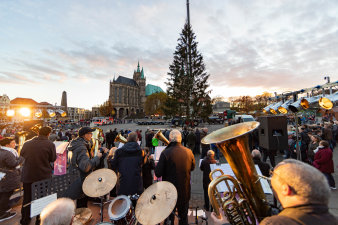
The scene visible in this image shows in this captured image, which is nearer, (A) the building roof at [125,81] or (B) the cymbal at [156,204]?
(B) the cymbal at [156,204]

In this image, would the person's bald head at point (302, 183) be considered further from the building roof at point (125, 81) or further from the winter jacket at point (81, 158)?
the building roof at point (125, 81)

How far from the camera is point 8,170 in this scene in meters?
3.66

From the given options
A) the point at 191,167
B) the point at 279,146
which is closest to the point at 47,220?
the point at 191,167

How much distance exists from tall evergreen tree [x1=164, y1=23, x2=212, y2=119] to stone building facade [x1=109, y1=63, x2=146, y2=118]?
68034 millimetres

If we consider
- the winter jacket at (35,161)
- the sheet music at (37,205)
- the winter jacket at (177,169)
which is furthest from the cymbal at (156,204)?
the winter jacket at (35,161)

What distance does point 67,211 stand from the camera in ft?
4.15

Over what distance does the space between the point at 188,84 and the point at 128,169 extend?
2021cm

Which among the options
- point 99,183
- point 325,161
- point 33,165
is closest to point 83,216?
point 99,183

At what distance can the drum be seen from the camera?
7.91 ft

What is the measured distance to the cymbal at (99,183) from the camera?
104 inches

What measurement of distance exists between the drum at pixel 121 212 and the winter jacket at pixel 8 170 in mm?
2732

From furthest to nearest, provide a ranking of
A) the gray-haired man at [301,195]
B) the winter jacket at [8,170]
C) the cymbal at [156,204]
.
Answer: the winter jacket at [8,170] < the cymbal at [156,204] < the gray-haired man at [301,195]

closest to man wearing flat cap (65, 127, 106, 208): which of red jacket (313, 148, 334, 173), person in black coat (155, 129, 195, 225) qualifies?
person in black coat (155, 129, 195, 225)

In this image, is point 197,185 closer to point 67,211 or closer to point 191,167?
point 191,167
